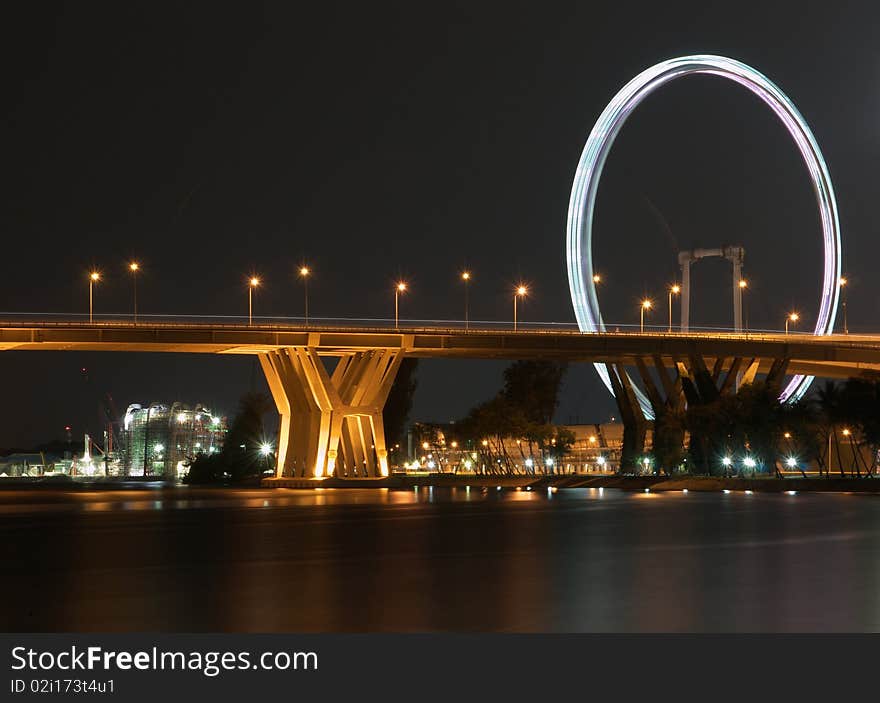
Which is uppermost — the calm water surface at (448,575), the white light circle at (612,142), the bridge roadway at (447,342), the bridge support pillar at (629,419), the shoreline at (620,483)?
the white light circle at (612,142)

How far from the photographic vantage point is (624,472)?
103 meters

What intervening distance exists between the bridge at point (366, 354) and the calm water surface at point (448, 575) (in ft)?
162

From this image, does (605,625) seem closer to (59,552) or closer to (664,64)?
(59,552)

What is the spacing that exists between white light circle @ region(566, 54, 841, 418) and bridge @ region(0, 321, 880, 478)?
230 inches

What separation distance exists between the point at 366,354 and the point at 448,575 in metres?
73.2

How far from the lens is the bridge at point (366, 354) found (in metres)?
87.1

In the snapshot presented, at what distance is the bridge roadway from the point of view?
85.9m

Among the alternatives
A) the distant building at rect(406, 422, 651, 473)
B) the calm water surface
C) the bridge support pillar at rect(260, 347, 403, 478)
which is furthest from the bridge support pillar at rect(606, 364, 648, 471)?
the calm water surface

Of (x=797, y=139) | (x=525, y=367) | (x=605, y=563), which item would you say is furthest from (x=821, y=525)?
(x=525, y=367)

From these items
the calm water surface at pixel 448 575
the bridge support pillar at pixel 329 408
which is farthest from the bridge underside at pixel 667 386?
the calm water surface at pixel 448 575

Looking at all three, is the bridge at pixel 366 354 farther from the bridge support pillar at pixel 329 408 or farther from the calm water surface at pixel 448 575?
the calm water surface at pixel 448 575

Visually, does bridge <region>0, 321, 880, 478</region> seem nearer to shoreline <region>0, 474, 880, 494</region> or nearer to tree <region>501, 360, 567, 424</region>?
shoreline <region>0, 474, 880, 494</region>

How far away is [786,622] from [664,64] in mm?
76420

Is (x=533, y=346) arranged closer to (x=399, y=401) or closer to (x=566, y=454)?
(x=399, y=401)
